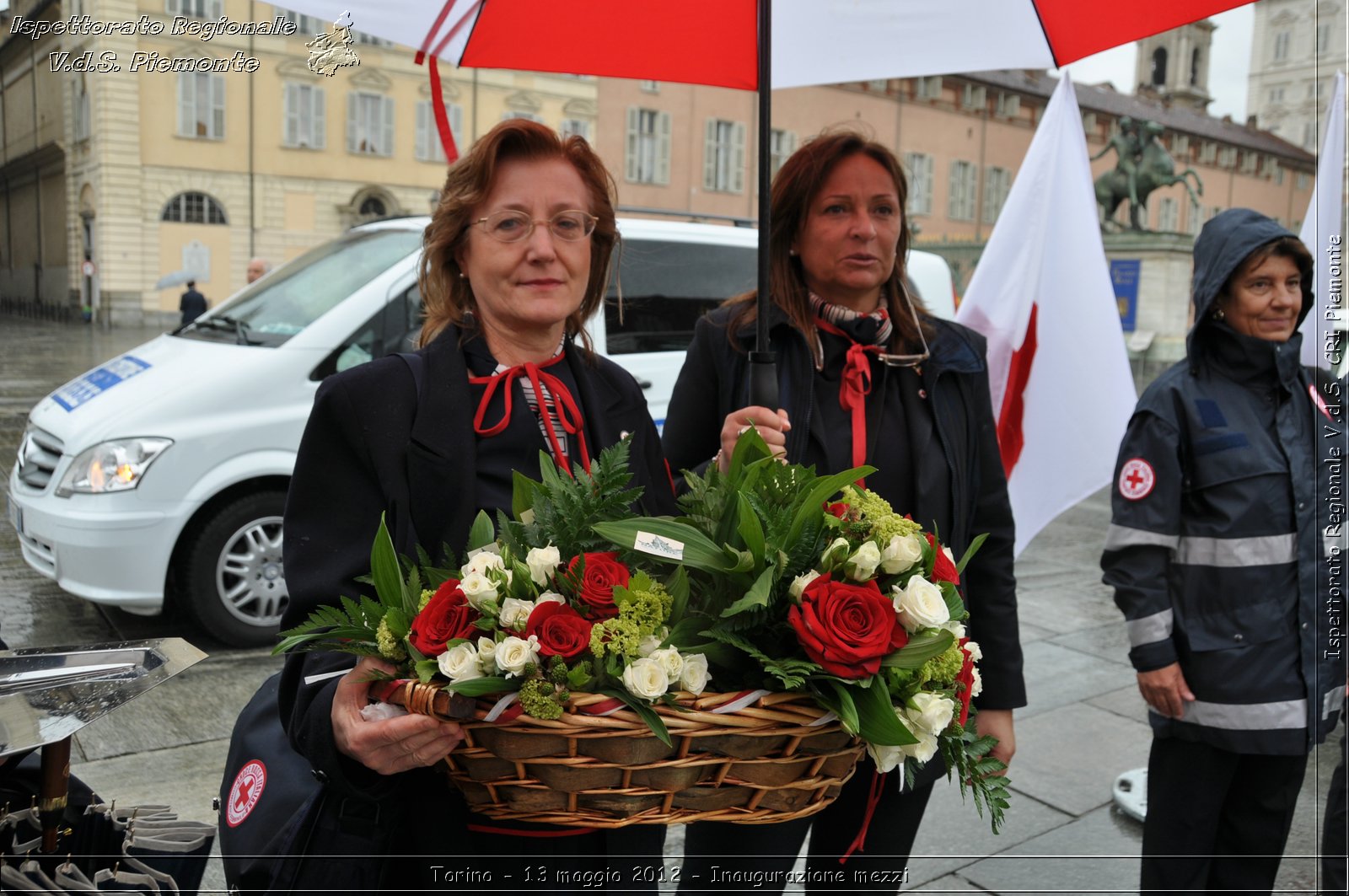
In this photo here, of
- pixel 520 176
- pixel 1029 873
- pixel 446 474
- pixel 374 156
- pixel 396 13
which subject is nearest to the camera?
pixel 446 474

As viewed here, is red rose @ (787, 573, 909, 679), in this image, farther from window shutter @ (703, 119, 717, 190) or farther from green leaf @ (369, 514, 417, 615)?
window shutter @ (703, 119, 717, 190)

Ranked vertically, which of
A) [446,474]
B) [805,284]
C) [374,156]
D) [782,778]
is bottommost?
[782,778]

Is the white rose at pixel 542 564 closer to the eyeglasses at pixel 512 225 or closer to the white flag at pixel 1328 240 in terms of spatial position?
the eyeglasses at pixel 512 225

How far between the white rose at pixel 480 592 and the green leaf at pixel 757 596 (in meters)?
0.28

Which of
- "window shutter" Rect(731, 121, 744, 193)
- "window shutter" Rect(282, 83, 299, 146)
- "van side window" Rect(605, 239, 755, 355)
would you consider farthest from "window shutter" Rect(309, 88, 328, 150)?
"van side window" Rect(605, 239, 755, 355)

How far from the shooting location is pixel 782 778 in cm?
134

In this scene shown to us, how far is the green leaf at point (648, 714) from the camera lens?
1.21 m

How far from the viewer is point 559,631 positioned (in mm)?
1257

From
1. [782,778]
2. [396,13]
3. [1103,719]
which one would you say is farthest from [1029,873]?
[396,13]

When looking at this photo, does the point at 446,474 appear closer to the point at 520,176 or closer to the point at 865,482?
the point at 520,176

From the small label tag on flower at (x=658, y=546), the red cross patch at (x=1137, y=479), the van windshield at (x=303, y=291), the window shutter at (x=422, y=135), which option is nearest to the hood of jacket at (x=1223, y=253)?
the red cross patch at (x=1137, y=479)

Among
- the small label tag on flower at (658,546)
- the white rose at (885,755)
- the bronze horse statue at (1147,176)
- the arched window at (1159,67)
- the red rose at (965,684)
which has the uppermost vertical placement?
the arched window at (1159,67)

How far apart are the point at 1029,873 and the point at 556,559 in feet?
8.70

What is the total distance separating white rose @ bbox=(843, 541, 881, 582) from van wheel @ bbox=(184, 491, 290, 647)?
4297mm
